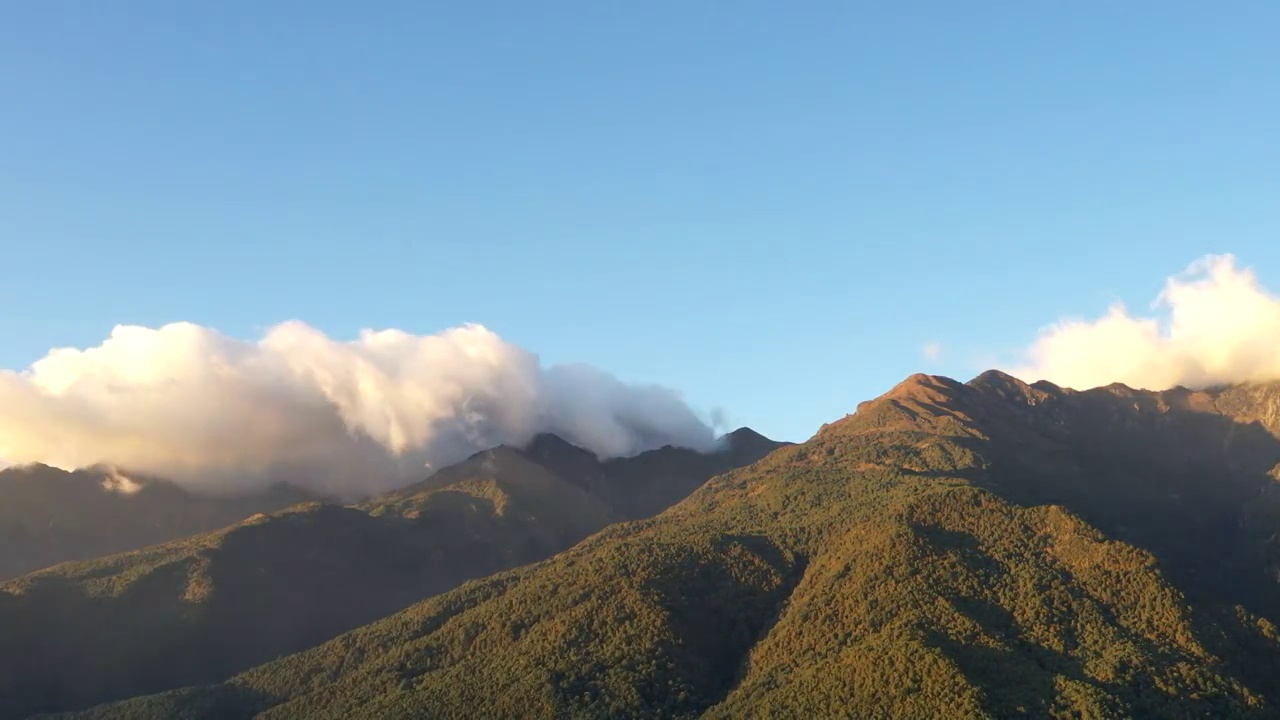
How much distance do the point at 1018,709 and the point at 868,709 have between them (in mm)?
21992

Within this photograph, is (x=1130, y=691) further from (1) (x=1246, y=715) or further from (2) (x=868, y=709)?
(2) (x=868, y=709)

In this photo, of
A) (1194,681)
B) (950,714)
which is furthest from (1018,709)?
(1194,681)

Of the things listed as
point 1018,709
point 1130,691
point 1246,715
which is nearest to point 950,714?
point 1018,709

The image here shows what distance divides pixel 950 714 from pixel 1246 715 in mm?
44008

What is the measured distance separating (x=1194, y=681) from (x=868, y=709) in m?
49.3

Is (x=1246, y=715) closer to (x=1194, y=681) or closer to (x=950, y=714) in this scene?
(x=1194, y=681)

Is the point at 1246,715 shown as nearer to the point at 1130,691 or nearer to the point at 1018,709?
the point at 1130,691

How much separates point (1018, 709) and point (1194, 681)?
1146 inches

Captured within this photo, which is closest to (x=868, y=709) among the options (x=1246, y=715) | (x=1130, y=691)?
(x=1130, y=691)

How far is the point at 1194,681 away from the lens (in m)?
199

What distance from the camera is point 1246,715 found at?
193 meters

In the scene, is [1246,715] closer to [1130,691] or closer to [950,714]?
[1130,691]

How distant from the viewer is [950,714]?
626 ft

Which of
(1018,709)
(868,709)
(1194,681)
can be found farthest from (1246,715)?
(868,709)
